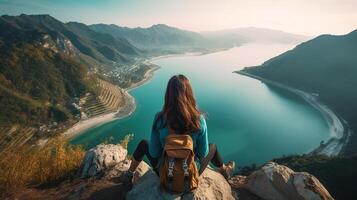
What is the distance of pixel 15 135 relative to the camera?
206 ft

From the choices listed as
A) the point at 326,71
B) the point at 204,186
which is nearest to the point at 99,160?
the point at 204,186

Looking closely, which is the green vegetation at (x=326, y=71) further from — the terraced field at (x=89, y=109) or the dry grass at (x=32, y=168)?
the dry grass at (x=32, y=168)

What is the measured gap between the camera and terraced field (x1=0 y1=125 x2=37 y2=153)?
193 feet

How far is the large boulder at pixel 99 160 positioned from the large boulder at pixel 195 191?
83.5 inches

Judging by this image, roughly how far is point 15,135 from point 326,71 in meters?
119

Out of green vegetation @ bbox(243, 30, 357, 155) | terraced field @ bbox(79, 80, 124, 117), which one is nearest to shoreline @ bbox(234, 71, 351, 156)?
green vegetation @ bbox(243, 30, 357, 155)

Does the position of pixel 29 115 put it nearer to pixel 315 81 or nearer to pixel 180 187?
pixel 180 187

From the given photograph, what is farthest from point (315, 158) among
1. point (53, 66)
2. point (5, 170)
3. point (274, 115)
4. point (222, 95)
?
point (53, 66)

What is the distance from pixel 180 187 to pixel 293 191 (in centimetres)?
320

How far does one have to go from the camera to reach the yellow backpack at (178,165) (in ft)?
13.1

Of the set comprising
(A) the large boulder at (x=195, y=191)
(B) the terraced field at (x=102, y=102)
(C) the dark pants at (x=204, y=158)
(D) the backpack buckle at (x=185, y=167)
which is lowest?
(B) the terraced field at (x=102, y=102)

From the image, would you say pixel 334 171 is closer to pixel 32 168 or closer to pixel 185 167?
pixel 32 168

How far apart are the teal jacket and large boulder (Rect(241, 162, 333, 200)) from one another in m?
2.49

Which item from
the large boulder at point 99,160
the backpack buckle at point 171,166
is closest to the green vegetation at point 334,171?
the large boulder at point 99,160
